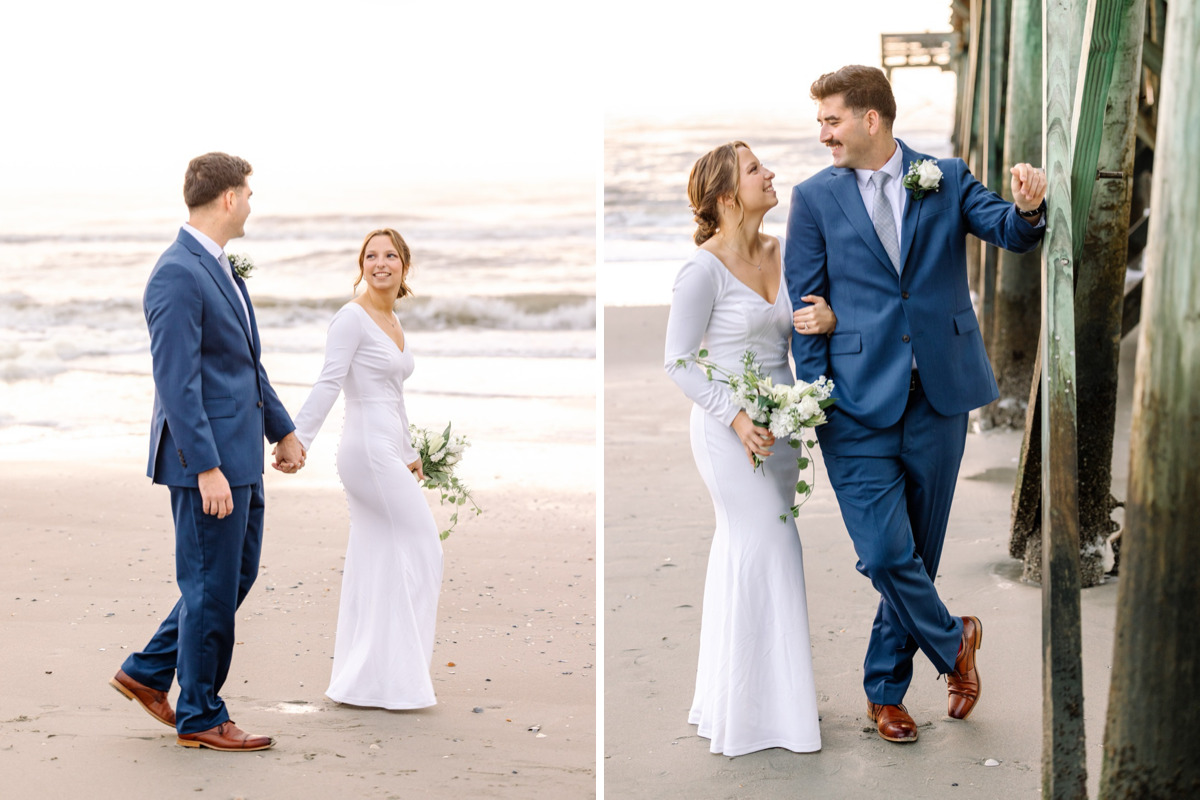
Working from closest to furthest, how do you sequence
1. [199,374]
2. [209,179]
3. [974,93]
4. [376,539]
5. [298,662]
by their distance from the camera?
[199,374]
[209,179]
[376,539]
[298,662]
[974,93]

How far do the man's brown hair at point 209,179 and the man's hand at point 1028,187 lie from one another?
2701 mm

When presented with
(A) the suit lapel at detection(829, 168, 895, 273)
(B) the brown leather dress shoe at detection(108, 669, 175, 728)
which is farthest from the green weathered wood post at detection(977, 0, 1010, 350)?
(B) the brown leather dress shoe at detection(108, 669, 175, 728)

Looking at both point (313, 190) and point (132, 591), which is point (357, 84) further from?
point (132, 591)

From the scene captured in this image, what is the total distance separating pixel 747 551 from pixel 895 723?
0.82 metres

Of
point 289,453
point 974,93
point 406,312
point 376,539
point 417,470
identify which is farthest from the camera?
point 406,312

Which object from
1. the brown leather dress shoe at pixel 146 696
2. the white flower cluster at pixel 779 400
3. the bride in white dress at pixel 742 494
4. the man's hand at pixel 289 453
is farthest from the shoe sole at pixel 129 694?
the white flower cluster at pixel 779 400

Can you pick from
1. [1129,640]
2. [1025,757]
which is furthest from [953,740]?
[1129,640]

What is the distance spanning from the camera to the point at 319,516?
8539mm

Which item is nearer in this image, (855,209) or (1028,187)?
(1028,187)

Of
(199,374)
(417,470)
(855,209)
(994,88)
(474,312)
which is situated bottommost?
(474,312)

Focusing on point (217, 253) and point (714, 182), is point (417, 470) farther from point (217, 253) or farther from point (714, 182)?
point (714, 182)

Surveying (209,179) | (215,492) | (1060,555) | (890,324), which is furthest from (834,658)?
(209,179)

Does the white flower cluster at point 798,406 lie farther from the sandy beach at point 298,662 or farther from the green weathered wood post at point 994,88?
the green weathered wood post at point 994,88

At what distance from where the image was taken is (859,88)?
4.15 meters
